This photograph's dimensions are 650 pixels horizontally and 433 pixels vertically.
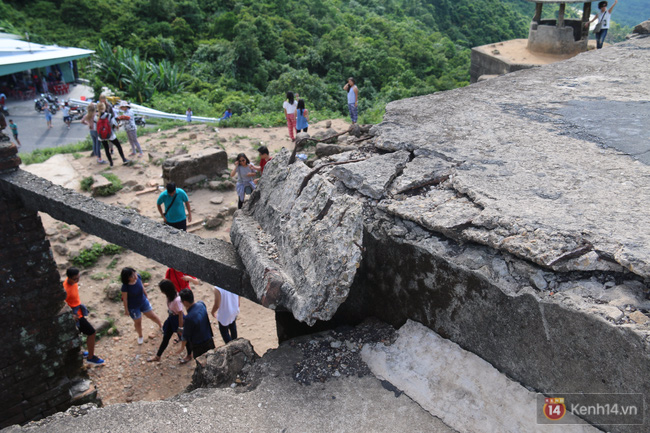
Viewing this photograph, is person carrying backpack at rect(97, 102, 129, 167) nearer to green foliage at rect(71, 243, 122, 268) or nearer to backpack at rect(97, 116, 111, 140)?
backpack at rect(97, 116, 111, 140)

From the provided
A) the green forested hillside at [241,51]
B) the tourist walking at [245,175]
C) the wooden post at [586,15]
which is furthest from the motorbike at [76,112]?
the wooden post at [586,15]

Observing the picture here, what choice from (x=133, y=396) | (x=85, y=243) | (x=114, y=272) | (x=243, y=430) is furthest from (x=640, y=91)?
(x=85, y=243)

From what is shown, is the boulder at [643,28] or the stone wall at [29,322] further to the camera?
the boulder at [643,28]

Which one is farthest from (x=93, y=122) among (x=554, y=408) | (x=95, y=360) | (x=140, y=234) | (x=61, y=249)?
(x=554, y=408)

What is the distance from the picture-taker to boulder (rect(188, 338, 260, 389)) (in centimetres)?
272

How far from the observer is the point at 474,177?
296cm

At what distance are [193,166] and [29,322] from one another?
166 inches

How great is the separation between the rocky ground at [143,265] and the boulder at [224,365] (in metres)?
2.16

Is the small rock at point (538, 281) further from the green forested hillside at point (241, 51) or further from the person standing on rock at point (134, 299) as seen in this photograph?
the green forested hillside at point (241, 51)

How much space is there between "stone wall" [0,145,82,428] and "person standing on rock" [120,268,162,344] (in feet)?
2.40

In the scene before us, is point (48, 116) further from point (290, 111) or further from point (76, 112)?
point (290, 111)

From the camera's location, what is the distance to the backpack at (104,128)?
27.2ft

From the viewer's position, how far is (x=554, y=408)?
2178 mm

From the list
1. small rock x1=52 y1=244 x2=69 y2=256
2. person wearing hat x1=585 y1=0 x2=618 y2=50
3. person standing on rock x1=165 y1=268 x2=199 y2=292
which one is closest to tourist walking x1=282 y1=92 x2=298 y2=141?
small rock x1=52 y1=244 x2=69 y2=256
